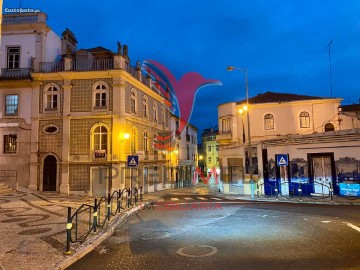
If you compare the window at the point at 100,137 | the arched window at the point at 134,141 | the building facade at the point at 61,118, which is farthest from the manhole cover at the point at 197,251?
the arched window at the point at 134,141

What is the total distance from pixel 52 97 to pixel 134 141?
25.7 ft

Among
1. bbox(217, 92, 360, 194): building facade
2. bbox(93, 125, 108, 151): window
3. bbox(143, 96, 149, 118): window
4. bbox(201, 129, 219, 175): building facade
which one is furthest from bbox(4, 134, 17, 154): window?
bbox(201, 129, 219, 175): building facade

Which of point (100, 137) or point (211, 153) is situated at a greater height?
point (211, 153)

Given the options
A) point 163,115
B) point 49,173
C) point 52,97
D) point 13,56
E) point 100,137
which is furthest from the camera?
point 163,115

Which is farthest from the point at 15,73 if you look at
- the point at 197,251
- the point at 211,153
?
the point at 211,153

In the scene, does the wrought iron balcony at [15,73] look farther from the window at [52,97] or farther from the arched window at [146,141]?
the arched window at [146,141]

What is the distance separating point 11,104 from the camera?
25625 millimetres

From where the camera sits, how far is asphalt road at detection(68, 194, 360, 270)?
6961 millimetres

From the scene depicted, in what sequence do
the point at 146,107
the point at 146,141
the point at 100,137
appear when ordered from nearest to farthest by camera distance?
the point at 100,137 < the point at 146,141 < the point at 146,107

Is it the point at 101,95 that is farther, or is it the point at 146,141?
the point at 146,141

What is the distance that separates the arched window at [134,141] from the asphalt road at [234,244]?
14.6 m

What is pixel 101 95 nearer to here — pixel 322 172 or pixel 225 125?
pixel 225 125

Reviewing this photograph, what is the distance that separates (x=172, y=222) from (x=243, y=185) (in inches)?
565

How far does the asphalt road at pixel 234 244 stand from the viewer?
6.96m
